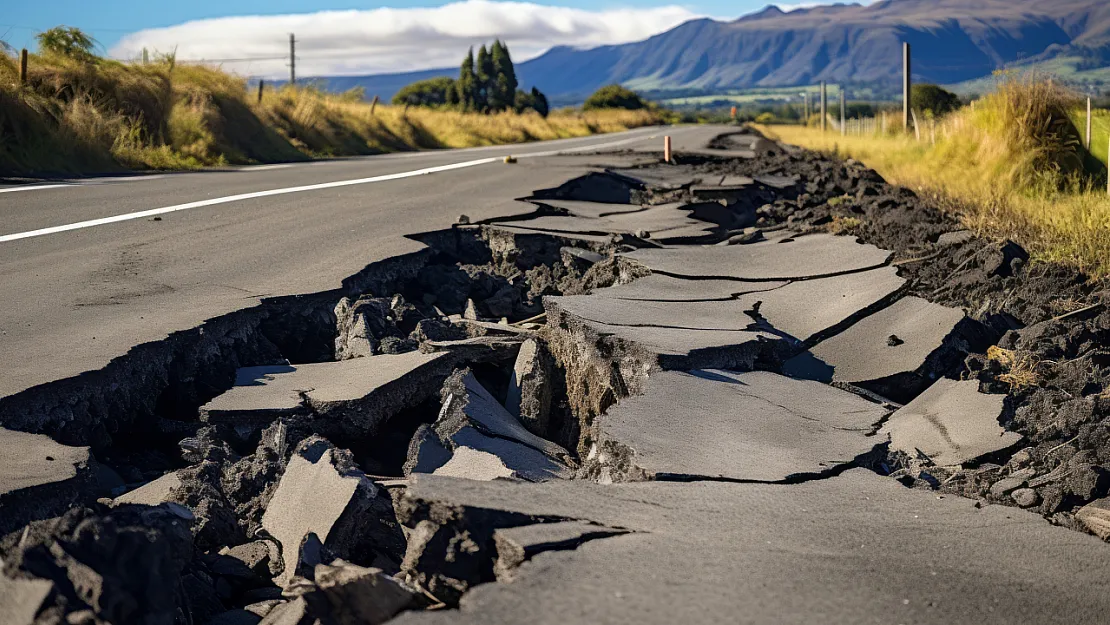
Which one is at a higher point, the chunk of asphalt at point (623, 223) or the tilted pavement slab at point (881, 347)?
the chunk of asphalt at point (623, 223)

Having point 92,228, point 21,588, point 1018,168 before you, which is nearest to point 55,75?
point 92,228

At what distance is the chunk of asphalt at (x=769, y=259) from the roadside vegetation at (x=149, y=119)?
8834 mm

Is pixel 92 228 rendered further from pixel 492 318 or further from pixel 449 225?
pixel 492 318

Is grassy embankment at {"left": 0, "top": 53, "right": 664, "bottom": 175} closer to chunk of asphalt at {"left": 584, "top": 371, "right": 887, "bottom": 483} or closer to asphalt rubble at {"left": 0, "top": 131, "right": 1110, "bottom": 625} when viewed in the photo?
asphalt rubble at {"left": 0, "top": 131, "right": 1110, "bottom": 625}

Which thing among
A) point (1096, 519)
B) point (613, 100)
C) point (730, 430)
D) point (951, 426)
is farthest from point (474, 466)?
point (613, 100)

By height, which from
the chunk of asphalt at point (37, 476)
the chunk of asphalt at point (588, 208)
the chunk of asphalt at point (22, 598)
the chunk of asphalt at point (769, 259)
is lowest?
the chunk of asphalt at point (769, 259)

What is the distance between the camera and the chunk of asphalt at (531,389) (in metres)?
4.25

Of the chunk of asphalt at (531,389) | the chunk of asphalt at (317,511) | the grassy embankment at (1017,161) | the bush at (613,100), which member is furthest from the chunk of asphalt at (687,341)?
the bush at (613,100)

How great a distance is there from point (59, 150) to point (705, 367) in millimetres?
11759

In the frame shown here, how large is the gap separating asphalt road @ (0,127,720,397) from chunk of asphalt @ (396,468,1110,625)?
2.01m

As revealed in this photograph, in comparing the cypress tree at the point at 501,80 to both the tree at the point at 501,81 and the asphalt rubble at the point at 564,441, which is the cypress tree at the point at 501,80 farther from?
the asphalt rubble at the point at 564,441

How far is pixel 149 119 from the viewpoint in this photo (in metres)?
16.9

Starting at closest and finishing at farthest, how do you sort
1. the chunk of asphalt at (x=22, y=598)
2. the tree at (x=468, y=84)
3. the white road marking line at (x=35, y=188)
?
1. the chunk of asphalt at (x=22, y=598)
2. the white road marking line at (x=35, y=188)
3. the tree at (x=468, y=84)

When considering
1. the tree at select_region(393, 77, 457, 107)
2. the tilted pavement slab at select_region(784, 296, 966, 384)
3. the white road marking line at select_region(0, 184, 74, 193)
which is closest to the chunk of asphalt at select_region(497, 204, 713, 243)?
the tilted pavement slab at select_region(784, 296, 966, 384)
